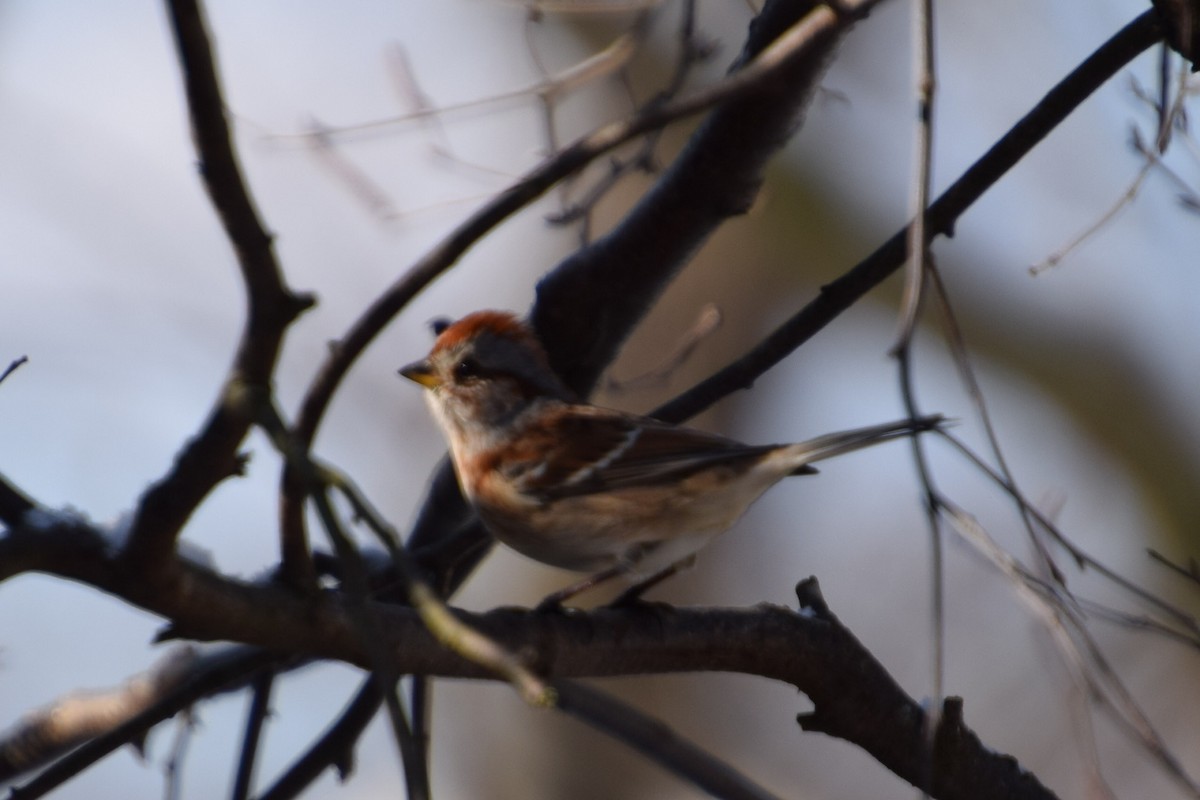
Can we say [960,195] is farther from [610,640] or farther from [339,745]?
[339,745]

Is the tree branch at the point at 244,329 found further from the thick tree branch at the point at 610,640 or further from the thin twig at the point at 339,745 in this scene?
the thin twig at the point at 339,745

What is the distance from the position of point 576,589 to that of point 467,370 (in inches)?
64.5

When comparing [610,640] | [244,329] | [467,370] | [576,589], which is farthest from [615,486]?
[244,329]

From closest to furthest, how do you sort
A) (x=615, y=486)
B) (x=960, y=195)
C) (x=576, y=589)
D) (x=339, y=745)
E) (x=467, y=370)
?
(x=576, y=589)
(x=960, y=195)
(x=339, y=745)
(x=615, y=486)
(x=467, y=370)

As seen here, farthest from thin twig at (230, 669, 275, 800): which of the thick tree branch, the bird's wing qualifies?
the bird's wing

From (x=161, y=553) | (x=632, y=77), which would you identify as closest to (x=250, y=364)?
(x=161, y=553)

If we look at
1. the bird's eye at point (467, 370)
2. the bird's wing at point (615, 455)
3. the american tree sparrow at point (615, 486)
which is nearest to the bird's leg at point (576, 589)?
the american tree sparrow at point (615, 486)

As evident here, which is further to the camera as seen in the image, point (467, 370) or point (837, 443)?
point (467, 370)

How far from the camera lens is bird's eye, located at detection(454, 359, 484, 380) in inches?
183

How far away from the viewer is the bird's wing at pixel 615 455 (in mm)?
3943

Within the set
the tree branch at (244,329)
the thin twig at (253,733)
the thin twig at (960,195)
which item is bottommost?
the thin twig at (253,733)

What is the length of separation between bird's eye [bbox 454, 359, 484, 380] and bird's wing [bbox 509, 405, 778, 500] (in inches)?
16.4

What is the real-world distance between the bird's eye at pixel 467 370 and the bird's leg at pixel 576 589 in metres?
1.01

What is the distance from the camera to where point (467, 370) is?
4672 millimetres
